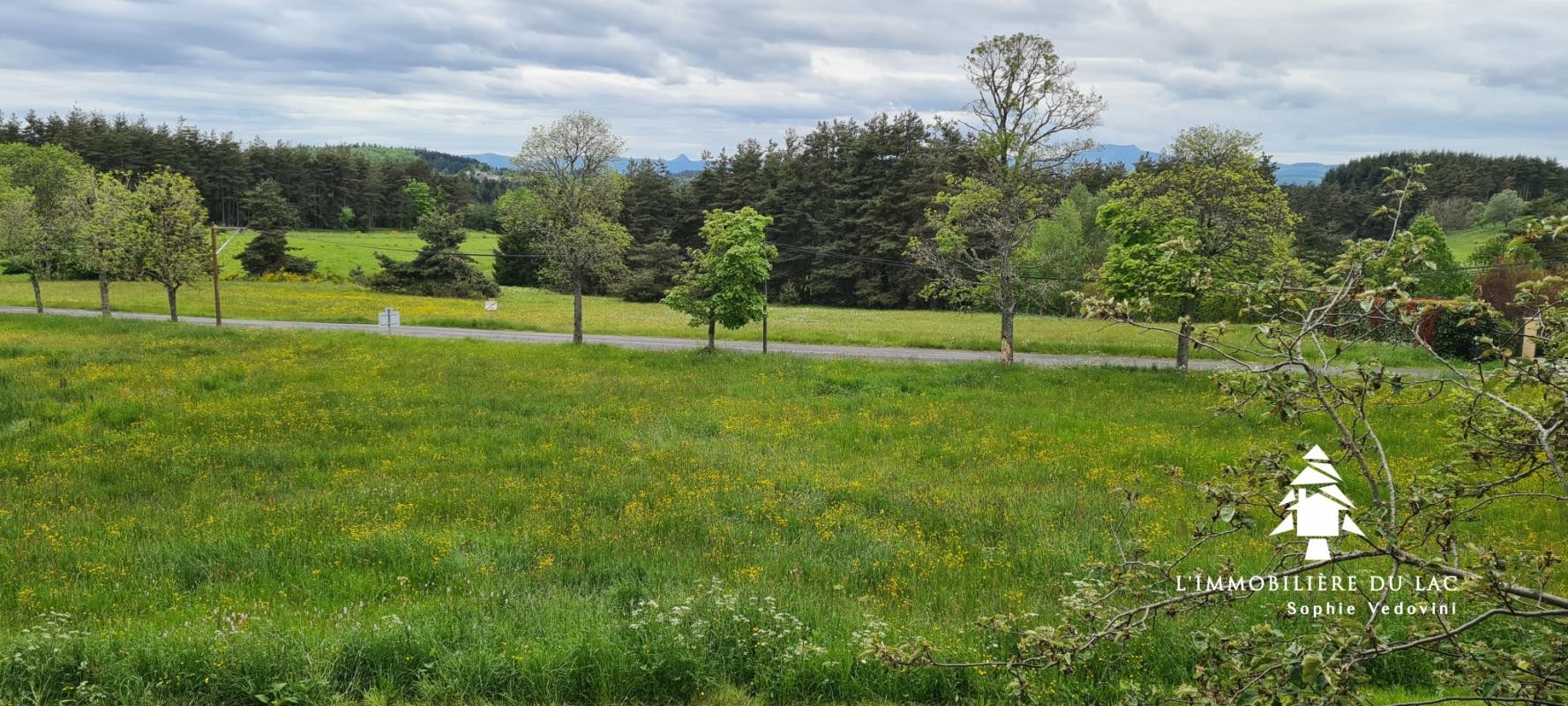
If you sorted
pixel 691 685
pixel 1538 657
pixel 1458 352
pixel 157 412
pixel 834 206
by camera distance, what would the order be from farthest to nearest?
pixel 834 206 → pixel 1458 352 → pixel 157 412 → pixel 691 685 → pixel 1538 657

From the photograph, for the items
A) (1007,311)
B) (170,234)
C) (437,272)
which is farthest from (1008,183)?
(437,272)

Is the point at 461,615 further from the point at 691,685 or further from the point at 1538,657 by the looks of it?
the point at 1538,657

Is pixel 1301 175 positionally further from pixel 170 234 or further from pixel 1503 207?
pixel 170 234

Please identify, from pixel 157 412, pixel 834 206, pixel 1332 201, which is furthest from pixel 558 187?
pixel 1332 201

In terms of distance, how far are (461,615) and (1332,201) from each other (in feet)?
321

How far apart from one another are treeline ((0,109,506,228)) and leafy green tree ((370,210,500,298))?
101 ft

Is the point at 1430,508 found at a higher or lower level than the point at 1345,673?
higher

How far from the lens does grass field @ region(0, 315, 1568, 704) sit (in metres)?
6.57

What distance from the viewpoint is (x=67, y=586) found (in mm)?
8258

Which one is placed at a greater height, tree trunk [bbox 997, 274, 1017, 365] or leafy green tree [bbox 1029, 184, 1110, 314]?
leafy green tree [bbox 1029, 184, 1110, 314]

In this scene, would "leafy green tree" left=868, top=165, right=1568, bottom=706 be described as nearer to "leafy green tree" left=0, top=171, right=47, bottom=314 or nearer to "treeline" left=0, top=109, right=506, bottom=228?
"leafy green tree" left=0, top=171, right=47, bottom=314

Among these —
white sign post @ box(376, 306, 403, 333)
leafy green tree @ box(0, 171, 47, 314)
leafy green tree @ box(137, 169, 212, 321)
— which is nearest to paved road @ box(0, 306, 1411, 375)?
white sign post @ box(376, 306, 403, 333)

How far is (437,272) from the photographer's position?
65.9m

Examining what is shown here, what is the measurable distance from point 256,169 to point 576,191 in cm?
9250
